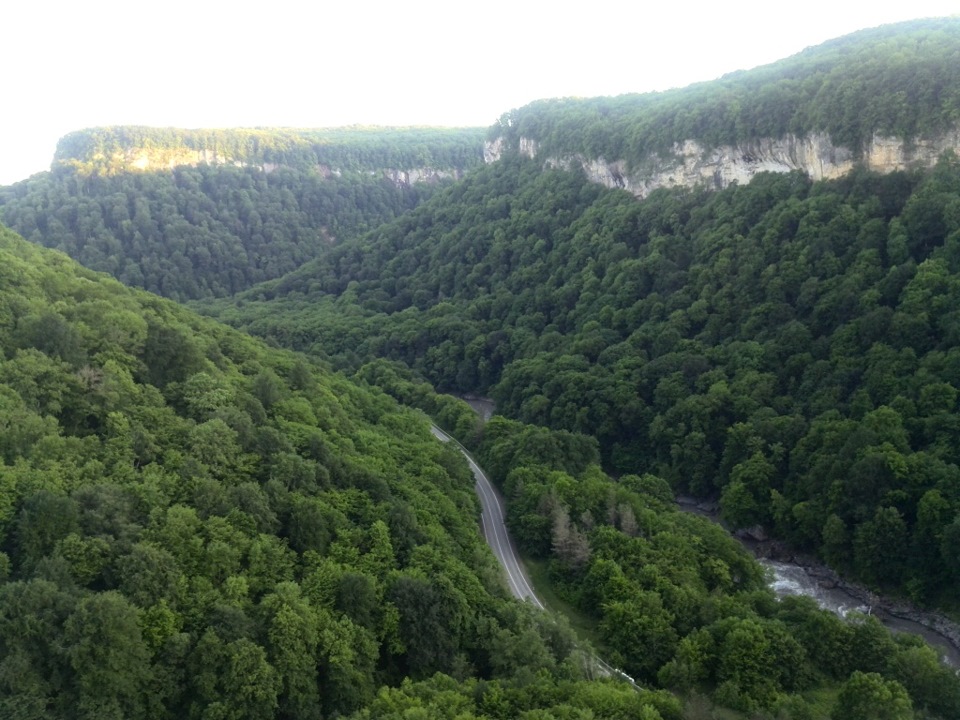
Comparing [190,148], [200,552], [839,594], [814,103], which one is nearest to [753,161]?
[814,103]

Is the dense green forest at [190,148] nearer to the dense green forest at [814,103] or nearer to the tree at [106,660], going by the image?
the dense green forest at [814,103]

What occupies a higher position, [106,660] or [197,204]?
[197,204]

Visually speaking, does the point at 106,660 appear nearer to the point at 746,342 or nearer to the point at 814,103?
the point at 746,342

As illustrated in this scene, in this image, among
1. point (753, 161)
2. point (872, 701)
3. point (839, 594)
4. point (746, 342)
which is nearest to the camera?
point (872, 701)

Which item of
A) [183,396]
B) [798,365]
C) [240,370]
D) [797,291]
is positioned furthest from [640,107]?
[183,396]

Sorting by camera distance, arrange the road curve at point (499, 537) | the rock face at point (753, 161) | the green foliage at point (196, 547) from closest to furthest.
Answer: the green foliage at point (196, 547), the road curve at point (499, 537), the rock face at point (753, 161)

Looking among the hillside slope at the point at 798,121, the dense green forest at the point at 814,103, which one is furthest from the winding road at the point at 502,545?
the dense green forest at the point at 814,103

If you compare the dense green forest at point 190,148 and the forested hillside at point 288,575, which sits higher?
the dense green forest at point 190,148

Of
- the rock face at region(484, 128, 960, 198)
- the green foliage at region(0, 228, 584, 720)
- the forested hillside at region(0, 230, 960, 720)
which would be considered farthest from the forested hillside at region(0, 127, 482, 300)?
the green foliage at region(0, 228, 584, 720)
